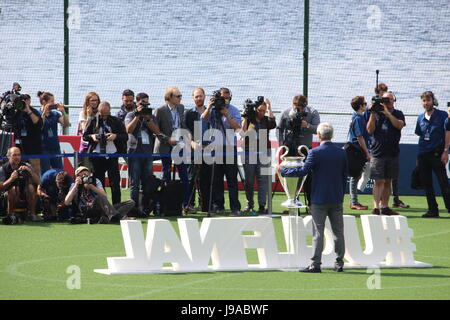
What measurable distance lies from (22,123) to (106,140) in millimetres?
1455

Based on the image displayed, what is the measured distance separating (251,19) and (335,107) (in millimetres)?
7296

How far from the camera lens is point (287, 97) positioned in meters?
32.7

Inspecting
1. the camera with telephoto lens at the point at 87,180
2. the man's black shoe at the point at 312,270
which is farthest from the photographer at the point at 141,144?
the man's black shoe at the point at 312,270

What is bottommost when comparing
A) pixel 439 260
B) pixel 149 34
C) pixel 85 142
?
pixel 439 260

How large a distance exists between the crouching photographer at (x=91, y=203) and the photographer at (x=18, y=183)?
62cm

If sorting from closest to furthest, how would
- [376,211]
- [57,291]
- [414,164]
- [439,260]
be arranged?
[57,291] < [439,260] < [376,211] < [414,164]

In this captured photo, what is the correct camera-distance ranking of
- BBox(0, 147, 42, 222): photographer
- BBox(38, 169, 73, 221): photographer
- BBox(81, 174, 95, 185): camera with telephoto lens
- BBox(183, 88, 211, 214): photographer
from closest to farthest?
BBox(81, 174, 95, 185): camera with telephoto lens, BBox(0, 147, 42, 222): photographer, BBox(38, 169, 73, 221): photographer, BBox(183, 88, 211, 214): photographer

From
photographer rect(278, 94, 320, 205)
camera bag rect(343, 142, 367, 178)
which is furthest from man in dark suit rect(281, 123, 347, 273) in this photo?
camera bag rect(343, 142, 367, 178)

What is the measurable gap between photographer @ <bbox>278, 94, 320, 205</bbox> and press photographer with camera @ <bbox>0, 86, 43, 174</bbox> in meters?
4.04

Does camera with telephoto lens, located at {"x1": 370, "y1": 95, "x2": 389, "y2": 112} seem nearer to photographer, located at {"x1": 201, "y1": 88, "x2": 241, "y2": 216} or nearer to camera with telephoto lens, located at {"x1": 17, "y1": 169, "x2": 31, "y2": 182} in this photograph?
photographer, located at {"x1": 201, "y1": 88, "x2": 241, "y2": 216}

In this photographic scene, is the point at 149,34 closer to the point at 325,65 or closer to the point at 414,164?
the point at 325,65

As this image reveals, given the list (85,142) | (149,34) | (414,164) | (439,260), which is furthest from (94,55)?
(439,260)

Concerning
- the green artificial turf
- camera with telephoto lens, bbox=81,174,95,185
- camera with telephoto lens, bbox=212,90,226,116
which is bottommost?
the green artificial turf

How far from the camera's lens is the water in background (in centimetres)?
3148
